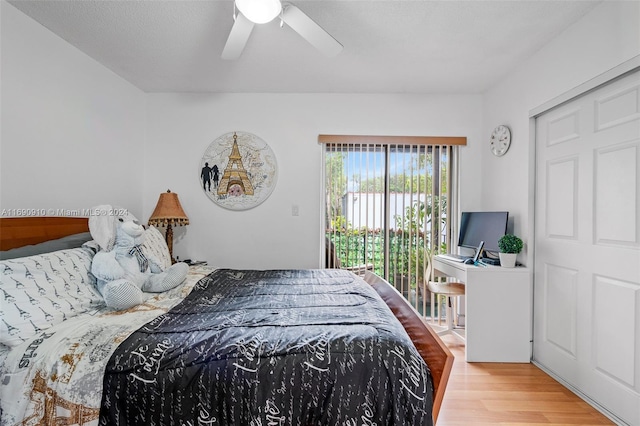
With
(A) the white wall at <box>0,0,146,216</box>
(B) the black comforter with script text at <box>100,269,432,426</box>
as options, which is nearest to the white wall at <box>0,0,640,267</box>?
(A) the white wall at <box>0,0,146,216</box>

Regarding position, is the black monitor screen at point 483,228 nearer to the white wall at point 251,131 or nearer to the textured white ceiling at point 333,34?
the white wall at point 251,131

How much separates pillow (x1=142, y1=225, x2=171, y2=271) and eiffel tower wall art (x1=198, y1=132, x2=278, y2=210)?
0.95 metres

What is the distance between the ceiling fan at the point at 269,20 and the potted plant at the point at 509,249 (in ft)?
6.60

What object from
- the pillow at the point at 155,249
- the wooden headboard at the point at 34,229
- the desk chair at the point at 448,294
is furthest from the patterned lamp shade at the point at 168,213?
the desk chair at the point at 448,294

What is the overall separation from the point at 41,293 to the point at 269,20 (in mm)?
1717

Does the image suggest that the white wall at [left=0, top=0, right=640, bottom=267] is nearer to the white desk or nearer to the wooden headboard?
the wooden headboard

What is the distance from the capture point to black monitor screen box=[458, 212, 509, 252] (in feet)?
8.86

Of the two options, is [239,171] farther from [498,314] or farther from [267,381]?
[498,314]

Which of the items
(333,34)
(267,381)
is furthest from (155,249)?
(333,34)

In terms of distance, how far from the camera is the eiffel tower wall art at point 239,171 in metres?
3.27

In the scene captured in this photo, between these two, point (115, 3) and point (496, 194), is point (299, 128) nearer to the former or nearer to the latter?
point (115, 3)

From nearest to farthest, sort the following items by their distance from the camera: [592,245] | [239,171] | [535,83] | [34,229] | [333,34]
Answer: [34,229] < [592,245] < [333,34] < [535,83] < [239,171]

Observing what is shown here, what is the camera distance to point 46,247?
1.74 metres

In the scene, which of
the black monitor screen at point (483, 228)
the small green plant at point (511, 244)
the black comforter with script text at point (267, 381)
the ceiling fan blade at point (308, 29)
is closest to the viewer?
the black comforter with script text at point (267, 381)
